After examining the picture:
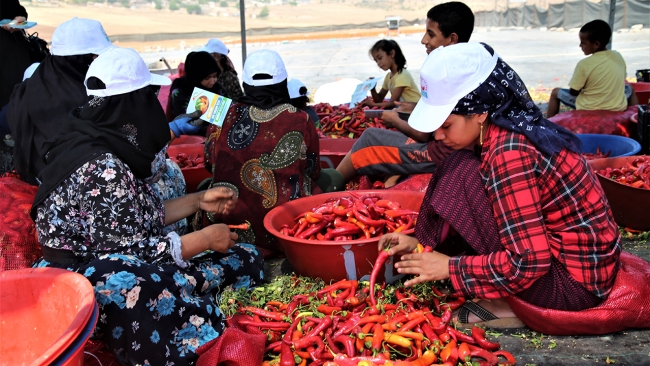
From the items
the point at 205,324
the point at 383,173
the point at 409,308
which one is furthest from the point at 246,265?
the point at 383,173

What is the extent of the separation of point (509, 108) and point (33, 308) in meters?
2.09

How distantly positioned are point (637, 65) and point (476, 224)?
16.0 metres

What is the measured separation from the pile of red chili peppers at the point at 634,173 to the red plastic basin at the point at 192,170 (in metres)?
3.20

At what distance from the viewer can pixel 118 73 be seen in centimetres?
266

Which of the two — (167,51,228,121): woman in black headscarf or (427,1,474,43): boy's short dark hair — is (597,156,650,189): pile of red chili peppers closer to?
(427,1,474,43): boy's short dark hair

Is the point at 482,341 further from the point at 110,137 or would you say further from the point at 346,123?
the point at 346,123

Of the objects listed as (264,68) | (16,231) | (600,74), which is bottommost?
(16,231)

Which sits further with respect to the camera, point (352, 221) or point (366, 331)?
point (352, 221)

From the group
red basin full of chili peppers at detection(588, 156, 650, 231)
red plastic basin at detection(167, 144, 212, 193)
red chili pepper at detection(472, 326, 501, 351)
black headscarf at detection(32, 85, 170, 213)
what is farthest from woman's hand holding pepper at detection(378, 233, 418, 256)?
red plastic basin at detection(167, 144, 212, 193)

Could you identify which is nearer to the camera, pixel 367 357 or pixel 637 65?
pixel 367 357

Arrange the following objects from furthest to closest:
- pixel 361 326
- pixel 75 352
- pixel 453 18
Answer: pixel 453 18 < pixel 361 326 < pixel 75 352

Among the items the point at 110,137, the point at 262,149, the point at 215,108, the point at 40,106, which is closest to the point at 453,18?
the point at 262,149

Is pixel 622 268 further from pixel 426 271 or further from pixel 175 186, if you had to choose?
pixel 175 186

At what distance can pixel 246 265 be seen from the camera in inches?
130
